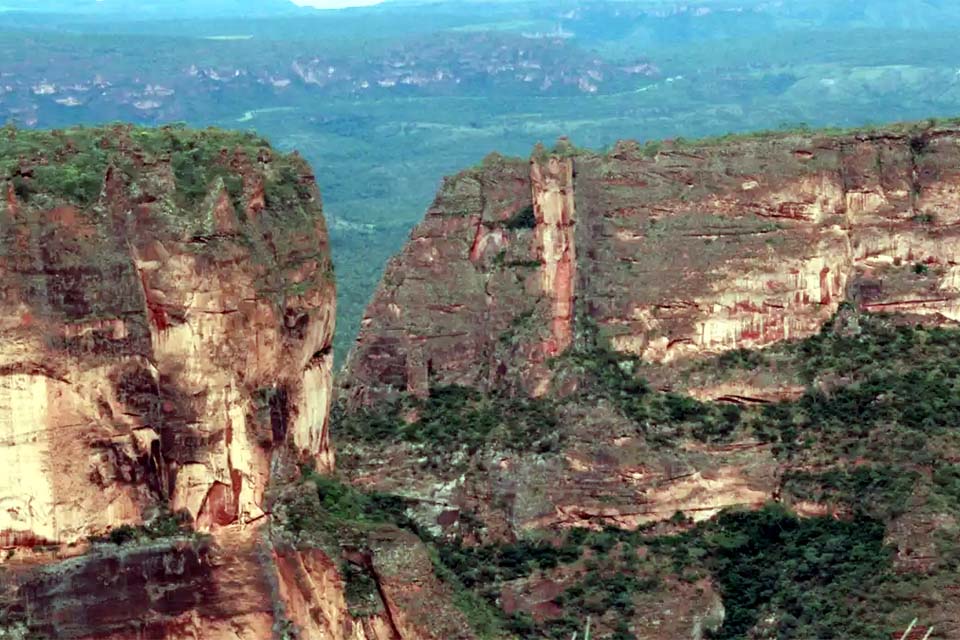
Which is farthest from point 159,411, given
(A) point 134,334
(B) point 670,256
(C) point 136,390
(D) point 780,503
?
(B) point 670,256

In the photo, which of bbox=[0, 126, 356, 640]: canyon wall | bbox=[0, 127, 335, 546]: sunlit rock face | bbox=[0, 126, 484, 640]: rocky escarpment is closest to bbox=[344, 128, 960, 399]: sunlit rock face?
bbox=[0, 126, 484, 640]: rocky escarpment

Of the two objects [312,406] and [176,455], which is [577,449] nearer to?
[312,406]

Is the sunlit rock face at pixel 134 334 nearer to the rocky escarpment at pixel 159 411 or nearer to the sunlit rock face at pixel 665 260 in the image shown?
the rocky escarpment at pixel 159 411

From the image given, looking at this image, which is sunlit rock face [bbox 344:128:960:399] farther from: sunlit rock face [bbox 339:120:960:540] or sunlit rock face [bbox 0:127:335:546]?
sunlit rock face [bbox 0:127:335:546]

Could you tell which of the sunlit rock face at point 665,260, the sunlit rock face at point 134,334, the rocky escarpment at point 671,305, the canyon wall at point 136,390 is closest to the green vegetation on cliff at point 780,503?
the rocky escarpment at point 671,305

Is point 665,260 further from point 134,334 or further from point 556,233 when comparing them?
point 134,334

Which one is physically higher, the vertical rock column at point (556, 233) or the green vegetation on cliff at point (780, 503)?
the vertical rock column at point (556, 233)
